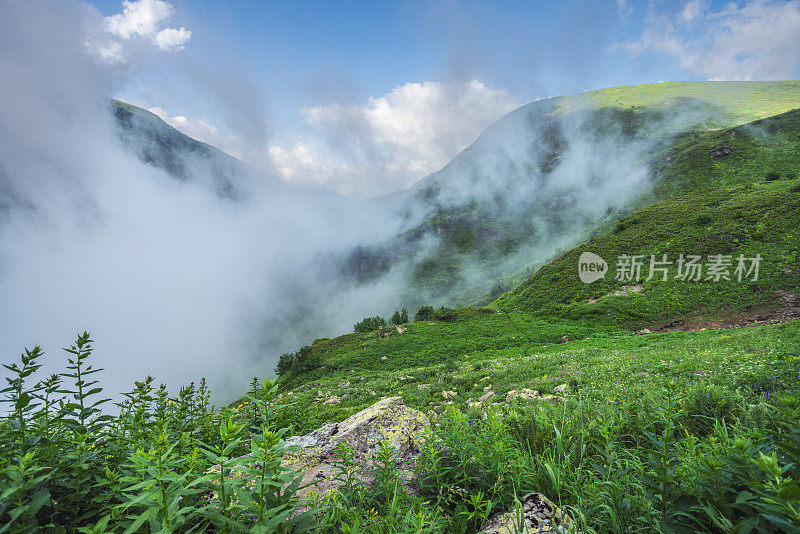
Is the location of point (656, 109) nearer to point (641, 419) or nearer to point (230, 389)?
point (641, 419)

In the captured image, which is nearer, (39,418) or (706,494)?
(706,494)

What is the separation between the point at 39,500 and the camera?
4.64 feet

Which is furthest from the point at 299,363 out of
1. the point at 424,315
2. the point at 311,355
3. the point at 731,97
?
the point at 731,97

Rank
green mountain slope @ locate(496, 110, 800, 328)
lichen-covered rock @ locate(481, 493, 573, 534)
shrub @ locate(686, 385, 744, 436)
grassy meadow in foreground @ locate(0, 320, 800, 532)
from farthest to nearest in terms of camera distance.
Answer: green mountain slope @ locate(496, 110, 800, 328), shrub @ locate(686, 385, 744, 436), lichen-covered rock @ locate(481, 493, 573, 534), grassy meadow in foreground @ locate(0, 320, 800, 532)

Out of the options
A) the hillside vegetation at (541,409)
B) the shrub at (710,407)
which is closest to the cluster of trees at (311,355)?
the hillside vegetation at (541,409)

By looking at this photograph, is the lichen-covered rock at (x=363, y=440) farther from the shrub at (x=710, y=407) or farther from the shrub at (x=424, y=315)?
the shrub at (x=424, y=315)

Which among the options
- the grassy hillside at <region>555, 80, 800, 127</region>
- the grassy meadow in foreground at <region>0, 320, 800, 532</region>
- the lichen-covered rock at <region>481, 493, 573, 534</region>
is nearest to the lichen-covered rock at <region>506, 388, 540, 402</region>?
the grassy meadow in foreground at <region>0, 320, 800, 532</region>

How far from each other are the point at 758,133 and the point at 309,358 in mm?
126763

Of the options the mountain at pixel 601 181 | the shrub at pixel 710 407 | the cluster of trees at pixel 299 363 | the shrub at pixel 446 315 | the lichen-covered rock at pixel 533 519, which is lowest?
the cluster of trees at pixel 299 363

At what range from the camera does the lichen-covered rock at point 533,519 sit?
1994 mm

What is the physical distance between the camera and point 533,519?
2.16m

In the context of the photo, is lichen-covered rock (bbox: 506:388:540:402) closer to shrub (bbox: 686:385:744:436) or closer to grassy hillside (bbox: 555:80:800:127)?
shrub (bbox: 686:385:744:436)

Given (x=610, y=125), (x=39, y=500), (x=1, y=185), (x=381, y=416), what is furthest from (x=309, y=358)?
(x=1, y=185)

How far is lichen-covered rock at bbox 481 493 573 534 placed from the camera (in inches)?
78.5
